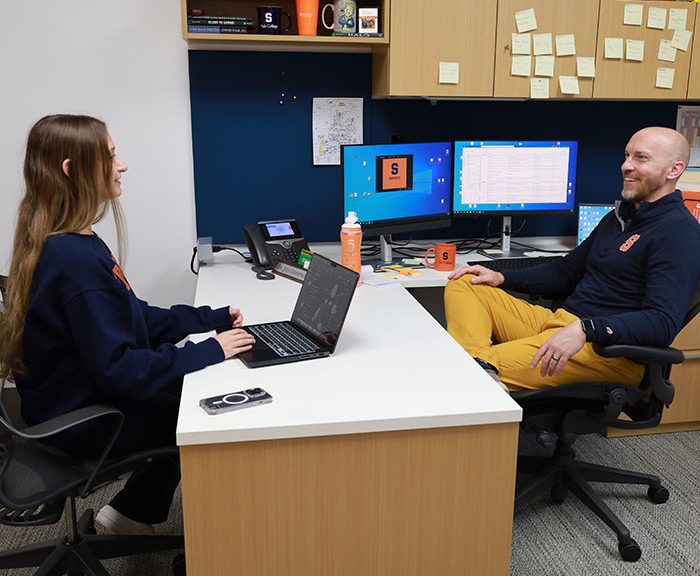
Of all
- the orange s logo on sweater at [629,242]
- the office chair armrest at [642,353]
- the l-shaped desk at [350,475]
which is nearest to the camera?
the l-shaped desk at [350,475]

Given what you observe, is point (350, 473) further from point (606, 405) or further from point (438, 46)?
point (438, 46)

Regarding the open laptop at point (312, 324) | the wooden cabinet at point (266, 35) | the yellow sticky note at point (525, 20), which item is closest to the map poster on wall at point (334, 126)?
the wooden cabinet at point (266, 35)

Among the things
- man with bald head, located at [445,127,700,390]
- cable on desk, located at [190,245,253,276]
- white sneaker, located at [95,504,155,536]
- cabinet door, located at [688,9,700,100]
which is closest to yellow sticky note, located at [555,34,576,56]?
cabinet door, located at [688,9,700,100]

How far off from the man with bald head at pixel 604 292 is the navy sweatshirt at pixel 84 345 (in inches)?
33.0

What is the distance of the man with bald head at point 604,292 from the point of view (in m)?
1.98

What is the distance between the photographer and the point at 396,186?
9.26 ft

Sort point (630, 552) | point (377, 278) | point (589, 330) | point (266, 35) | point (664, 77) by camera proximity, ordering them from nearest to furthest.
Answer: point (589, 330) → point (630, 552) → point (377, 278) → point (266, 35) → point (664, 77)

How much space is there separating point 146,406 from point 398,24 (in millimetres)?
1686

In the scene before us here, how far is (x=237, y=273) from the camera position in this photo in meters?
2.64

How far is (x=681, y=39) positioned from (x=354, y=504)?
2382mm

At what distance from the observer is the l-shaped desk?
4.55 feet

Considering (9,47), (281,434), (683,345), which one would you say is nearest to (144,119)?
(9,47)

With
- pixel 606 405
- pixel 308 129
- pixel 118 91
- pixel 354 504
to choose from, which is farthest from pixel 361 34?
pixel 354 504

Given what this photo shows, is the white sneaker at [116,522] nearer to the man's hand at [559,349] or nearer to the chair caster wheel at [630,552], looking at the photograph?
the man's hand at [559,349]
